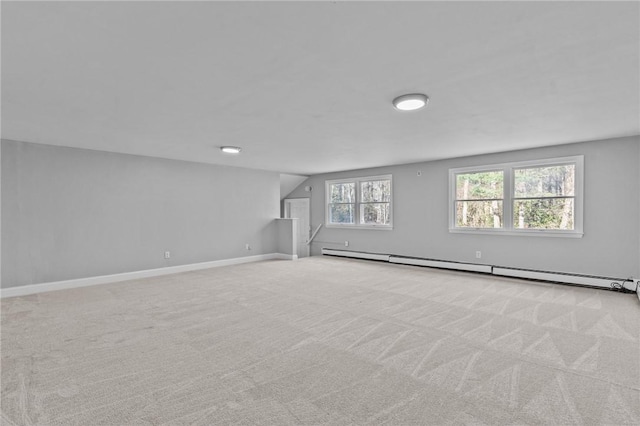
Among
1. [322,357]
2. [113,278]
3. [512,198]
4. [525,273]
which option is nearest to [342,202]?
[512,198]

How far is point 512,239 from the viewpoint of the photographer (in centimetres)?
579

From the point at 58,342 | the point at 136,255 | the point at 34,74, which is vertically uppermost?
the point at 34,74

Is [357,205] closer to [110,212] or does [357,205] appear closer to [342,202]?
[342,202]

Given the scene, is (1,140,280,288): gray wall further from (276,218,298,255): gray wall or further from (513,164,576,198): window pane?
(513,164,576,198): window pane

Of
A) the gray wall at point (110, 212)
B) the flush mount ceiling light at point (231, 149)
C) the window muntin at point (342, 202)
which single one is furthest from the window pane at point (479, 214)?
the gray wall at point (110, 212)

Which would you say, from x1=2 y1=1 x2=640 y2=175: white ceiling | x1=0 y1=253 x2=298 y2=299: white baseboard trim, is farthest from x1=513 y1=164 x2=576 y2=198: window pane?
x1=0 y1=253 x2=298 y2=299: white baseboard trim

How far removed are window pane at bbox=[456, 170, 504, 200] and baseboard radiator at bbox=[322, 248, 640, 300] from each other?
1350mm

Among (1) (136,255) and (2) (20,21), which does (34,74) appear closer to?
(2) (20,21)

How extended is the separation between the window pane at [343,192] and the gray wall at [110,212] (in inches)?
87.9

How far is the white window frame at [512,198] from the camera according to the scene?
5078mm

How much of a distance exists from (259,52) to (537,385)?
299cm

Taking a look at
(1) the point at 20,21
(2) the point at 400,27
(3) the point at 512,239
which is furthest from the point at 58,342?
(3) the point at 512,239

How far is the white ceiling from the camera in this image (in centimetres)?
176

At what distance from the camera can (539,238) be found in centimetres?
548
